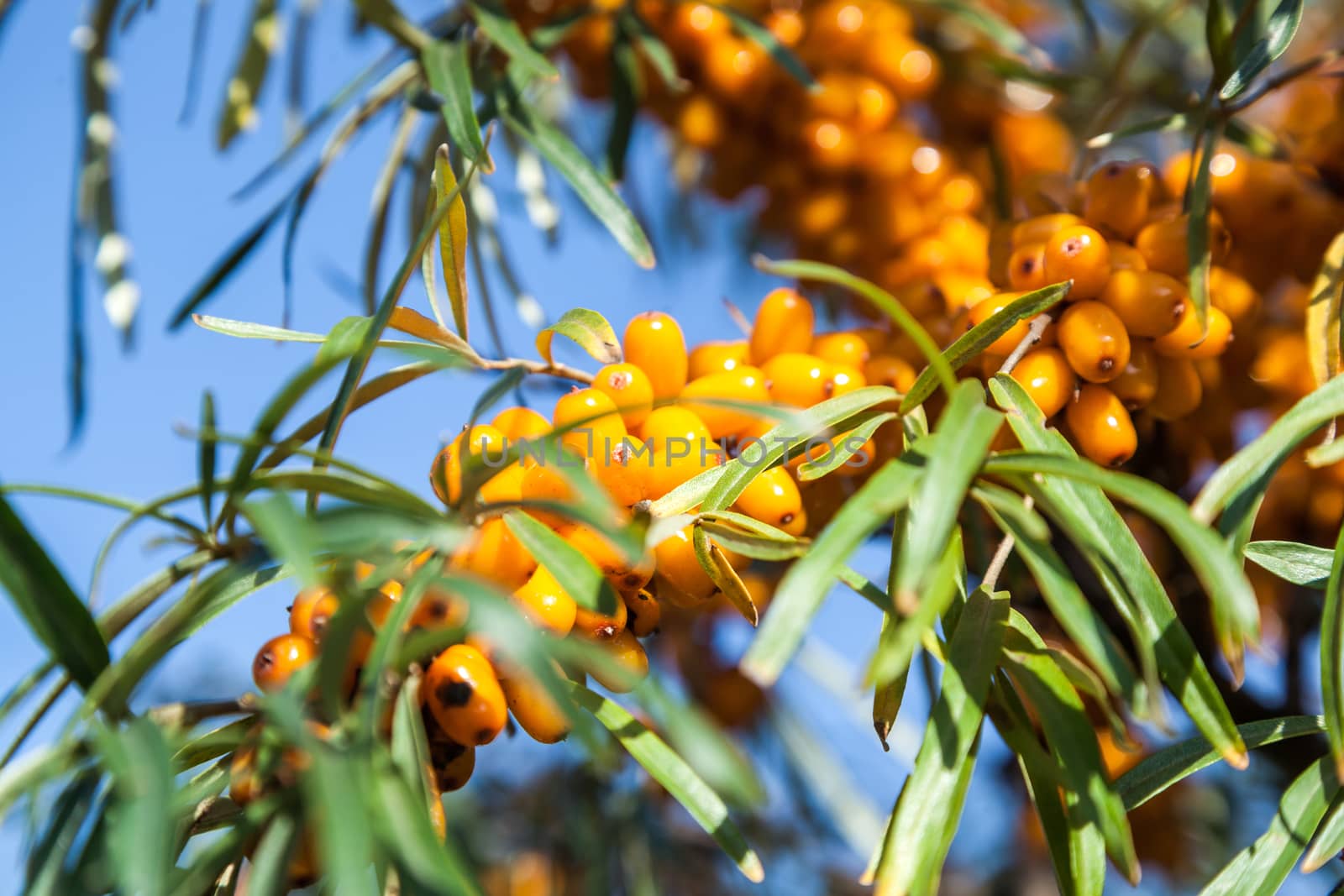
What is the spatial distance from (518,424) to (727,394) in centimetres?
15

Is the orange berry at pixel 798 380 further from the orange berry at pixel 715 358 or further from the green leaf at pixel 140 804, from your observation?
the green leaf at pixel 140 804

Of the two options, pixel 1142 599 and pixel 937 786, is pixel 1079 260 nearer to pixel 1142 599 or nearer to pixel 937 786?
pixel 1142 599

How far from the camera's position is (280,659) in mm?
660

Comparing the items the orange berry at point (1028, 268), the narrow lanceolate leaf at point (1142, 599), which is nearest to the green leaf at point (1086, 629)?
the narrow lanceolate leaf at point (1142, 599)

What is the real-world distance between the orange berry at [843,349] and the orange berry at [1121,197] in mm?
207

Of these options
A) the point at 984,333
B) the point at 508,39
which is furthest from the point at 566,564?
the point at 508,39

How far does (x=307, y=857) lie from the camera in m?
0.62

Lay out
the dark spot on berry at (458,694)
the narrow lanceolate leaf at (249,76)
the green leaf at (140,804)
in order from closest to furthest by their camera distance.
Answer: the green leaf at (140,804)
the dark spot on berry at (458,694)
the narrow lanceolate leaf at (249,76)

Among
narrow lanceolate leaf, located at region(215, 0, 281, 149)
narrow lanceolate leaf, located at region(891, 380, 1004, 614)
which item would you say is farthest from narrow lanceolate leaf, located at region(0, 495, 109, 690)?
narrow lanceolate leaf, located at region(215, 0, 281, 149)

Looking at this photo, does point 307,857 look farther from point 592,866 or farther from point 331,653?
point 592,866

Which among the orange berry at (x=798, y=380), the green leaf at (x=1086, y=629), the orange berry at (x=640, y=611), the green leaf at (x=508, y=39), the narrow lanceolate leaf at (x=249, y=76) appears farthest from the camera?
the narrow lanceolate leaf at (x=249, y=76)

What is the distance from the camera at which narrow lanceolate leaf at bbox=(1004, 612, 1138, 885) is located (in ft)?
1.82

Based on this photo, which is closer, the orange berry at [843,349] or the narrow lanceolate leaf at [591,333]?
the narrow lanceolate leaf at [591,333]

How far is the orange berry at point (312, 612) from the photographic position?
66cm
